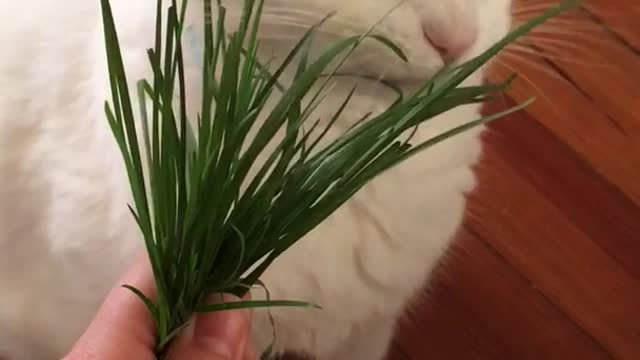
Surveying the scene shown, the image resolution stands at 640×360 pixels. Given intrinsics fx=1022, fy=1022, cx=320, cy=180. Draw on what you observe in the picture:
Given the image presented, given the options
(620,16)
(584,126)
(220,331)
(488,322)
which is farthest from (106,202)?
(620,16)

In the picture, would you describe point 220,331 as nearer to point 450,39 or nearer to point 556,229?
point 450,39

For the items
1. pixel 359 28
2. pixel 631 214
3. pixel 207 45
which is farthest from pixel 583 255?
pixel 207 45

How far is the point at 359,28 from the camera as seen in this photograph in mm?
604

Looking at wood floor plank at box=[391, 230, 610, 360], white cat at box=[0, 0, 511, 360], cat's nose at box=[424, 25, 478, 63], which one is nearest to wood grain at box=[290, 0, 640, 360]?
wood floor plank at box=[391, 230, 610, 360]

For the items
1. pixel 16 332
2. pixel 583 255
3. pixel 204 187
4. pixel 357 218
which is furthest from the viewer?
pixel 583 255

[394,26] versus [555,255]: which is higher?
[394,26]

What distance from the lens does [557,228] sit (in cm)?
125

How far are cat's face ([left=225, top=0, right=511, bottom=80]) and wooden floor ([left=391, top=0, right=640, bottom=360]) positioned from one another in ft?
1.81

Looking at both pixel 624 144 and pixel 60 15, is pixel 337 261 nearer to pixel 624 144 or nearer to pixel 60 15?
pixel 60 15

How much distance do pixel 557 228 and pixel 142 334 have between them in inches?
31.6

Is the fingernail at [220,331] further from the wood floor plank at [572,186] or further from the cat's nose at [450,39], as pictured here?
the wood floor plank at [572,186]

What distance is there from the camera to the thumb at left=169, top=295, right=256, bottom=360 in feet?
1.84

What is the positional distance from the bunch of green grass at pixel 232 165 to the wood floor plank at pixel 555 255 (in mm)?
718

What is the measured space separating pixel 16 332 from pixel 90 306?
151mm
